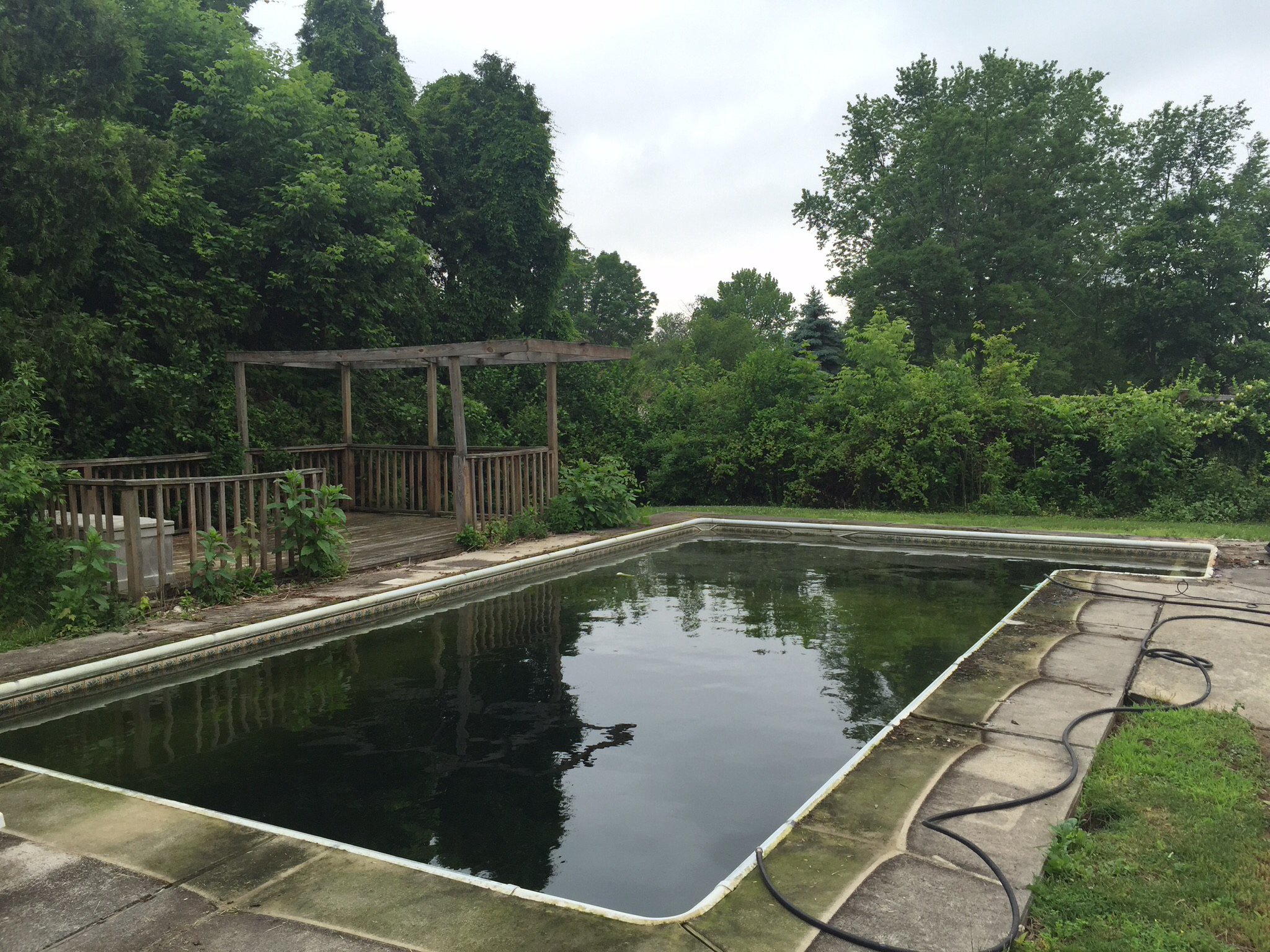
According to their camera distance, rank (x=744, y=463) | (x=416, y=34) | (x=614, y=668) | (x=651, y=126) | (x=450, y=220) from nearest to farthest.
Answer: (x=614, y=668) < (x=744, y=463) < (x=651, y=126) < (x=450, y=220) < (x=416, y=34)

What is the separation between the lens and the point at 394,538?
904 cm

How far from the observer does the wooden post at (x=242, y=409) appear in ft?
33.3

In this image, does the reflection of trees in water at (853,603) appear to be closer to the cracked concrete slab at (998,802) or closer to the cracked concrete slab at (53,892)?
the cracked concrete slab at (998,802)

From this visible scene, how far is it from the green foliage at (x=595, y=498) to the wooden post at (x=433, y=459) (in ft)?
5.22

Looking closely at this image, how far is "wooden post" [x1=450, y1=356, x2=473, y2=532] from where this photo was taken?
8812 mm

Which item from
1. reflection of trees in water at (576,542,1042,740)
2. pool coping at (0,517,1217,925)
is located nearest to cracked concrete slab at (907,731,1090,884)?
pool coping at (0,517,1217,925)

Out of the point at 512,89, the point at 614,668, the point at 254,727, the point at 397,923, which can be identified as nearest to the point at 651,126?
the point at 512,89

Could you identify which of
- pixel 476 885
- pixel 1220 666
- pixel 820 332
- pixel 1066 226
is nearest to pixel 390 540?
pixel 476 885

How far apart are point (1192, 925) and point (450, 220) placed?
670 inches

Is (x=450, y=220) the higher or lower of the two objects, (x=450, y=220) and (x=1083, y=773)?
the higher

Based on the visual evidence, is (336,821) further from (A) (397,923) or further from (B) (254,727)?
(B) (254,727)

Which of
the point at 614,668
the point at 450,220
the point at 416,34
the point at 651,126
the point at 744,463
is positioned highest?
the point at 416,34

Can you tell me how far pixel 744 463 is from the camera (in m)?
14.0

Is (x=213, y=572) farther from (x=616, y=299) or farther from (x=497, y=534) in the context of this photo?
(x=616, y=299)
